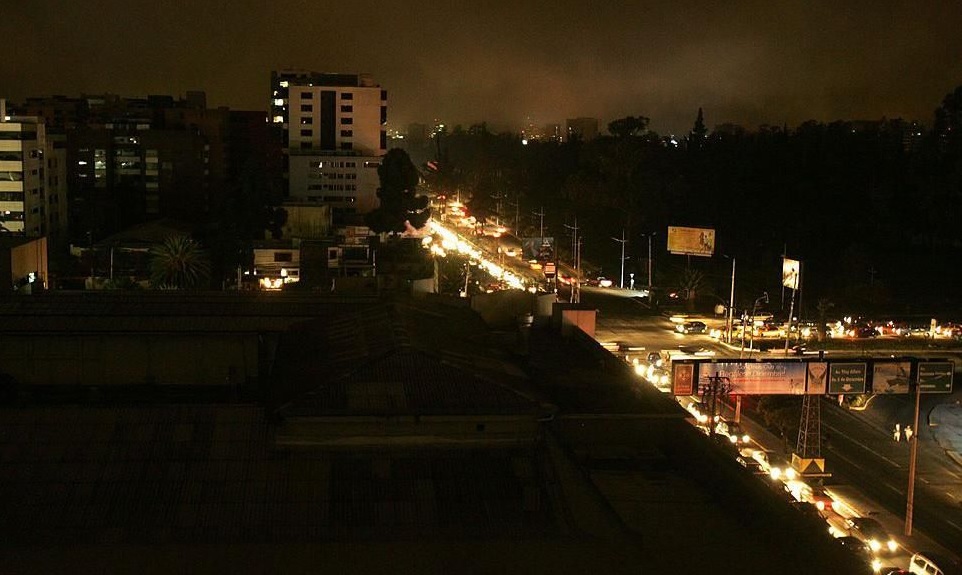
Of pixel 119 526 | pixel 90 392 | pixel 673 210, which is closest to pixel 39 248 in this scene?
pixel 90 392

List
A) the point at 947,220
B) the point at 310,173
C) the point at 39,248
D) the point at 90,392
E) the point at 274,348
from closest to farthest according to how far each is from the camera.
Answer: the point at 90,392 → the point at 274,348 → the point at 39,248 → the point at 947,220 → the point at 310,173

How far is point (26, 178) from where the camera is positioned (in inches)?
1258

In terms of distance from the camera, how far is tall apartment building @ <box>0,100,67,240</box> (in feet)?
103

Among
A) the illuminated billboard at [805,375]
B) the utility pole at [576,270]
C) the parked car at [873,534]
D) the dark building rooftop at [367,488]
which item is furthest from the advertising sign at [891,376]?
the utility pole at [576,270]

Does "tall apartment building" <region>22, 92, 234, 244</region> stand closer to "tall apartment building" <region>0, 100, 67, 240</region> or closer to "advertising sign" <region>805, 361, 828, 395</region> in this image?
Result: "tall apartment building" <region>0, 100, 67, 240</region>

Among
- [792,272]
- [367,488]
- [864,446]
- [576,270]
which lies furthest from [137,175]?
[367,488]

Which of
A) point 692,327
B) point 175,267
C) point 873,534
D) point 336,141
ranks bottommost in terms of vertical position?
point 873,534

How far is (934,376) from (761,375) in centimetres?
255

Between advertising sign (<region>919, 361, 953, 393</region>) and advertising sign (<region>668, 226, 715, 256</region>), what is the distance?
19.0 meters

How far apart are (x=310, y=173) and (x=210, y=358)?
30.6 meters

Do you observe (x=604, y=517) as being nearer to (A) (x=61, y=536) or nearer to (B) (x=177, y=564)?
(B) (x=177, y=564)

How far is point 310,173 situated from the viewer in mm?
41656

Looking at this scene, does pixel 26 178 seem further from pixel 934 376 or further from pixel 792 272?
pixel 934 376

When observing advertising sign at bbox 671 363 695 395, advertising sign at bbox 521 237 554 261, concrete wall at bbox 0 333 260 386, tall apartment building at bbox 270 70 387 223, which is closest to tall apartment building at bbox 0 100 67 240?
tall apartment building at bbox 270 70 387 223
